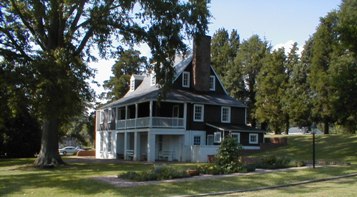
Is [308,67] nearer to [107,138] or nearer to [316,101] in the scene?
[316,101]

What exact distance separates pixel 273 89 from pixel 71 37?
133 ft

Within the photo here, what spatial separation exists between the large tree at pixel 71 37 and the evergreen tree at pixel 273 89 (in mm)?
35382

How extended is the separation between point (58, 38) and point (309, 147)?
28788mm

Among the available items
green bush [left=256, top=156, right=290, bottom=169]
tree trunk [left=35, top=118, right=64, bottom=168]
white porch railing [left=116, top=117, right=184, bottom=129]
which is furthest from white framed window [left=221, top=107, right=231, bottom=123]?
green bush [left=256, top=156, right=290, bottom=169]

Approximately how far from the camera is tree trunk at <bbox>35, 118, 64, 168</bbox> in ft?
110

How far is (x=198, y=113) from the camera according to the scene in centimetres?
4538

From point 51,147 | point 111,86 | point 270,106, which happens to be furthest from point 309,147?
point 111,86

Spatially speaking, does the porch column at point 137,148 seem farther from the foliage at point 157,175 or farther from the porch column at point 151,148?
the foliage at point 157,175

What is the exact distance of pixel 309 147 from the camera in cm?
4869

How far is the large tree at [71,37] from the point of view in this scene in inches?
1137

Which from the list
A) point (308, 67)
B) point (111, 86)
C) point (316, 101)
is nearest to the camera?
point (316, 101)

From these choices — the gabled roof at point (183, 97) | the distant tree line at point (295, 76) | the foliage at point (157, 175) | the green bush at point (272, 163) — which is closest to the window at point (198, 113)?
the gabled roof at point (183, 97)

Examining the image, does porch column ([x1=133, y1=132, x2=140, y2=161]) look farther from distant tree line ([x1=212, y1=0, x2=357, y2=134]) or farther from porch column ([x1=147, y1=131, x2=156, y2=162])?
distant tree line ([x1=212, y1=0, x2=357, y2=134])

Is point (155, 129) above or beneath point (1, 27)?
beneath
